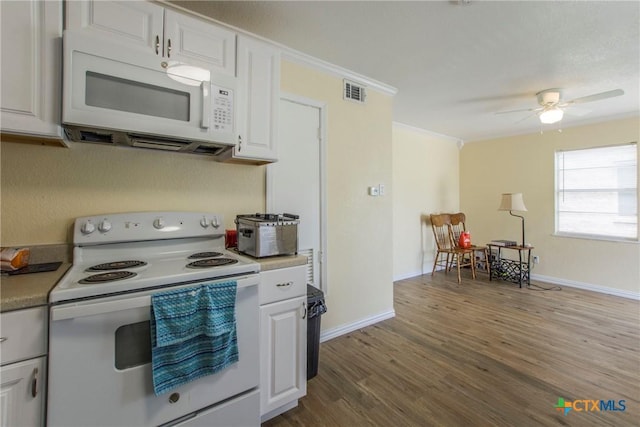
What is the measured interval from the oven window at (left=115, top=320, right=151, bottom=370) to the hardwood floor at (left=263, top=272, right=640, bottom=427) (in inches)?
33.7

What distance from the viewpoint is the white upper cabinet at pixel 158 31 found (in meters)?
1.35

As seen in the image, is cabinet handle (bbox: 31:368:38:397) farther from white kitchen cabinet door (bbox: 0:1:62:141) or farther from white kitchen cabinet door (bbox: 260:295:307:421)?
white kitchen cabinet door (bbox: 0:1:62:141)

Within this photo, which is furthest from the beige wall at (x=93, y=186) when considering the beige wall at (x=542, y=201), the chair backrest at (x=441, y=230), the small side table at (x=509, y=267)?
the beige wall at (x=542, y=201)

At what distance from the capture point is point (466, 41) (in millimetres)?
2137

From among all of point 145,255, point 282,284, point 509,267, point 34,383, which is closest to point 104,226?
point 145,255

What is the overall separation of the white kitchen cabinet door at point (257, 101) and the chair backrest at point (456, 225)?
399 centimetres

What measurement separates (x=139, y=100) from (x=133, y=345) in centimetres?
116

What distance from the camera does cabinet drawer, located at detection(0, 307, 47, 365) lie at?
972 mm

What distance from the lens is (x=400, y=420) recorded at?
5.37ft

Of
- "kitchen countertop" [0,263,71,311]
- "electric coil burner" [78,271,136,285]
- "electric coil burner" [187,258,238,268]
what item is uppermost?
"electric coil burner" [187,258,238,268]

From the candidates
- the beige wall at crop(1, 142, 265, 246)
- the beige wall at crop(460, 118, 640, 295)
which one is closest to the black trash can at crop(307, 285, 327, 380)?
the beige wall at crop(1, 142, 265, 246)

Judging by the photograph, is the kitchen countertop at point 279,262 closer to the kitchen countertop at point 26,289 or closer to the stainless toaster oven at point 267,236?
the stainless toaster oven at point 267,236

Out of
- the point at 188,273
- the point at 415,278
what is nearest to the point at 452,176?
the point at 415,278

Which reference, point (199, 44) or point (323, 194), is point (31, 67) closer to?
point (199, 44)
